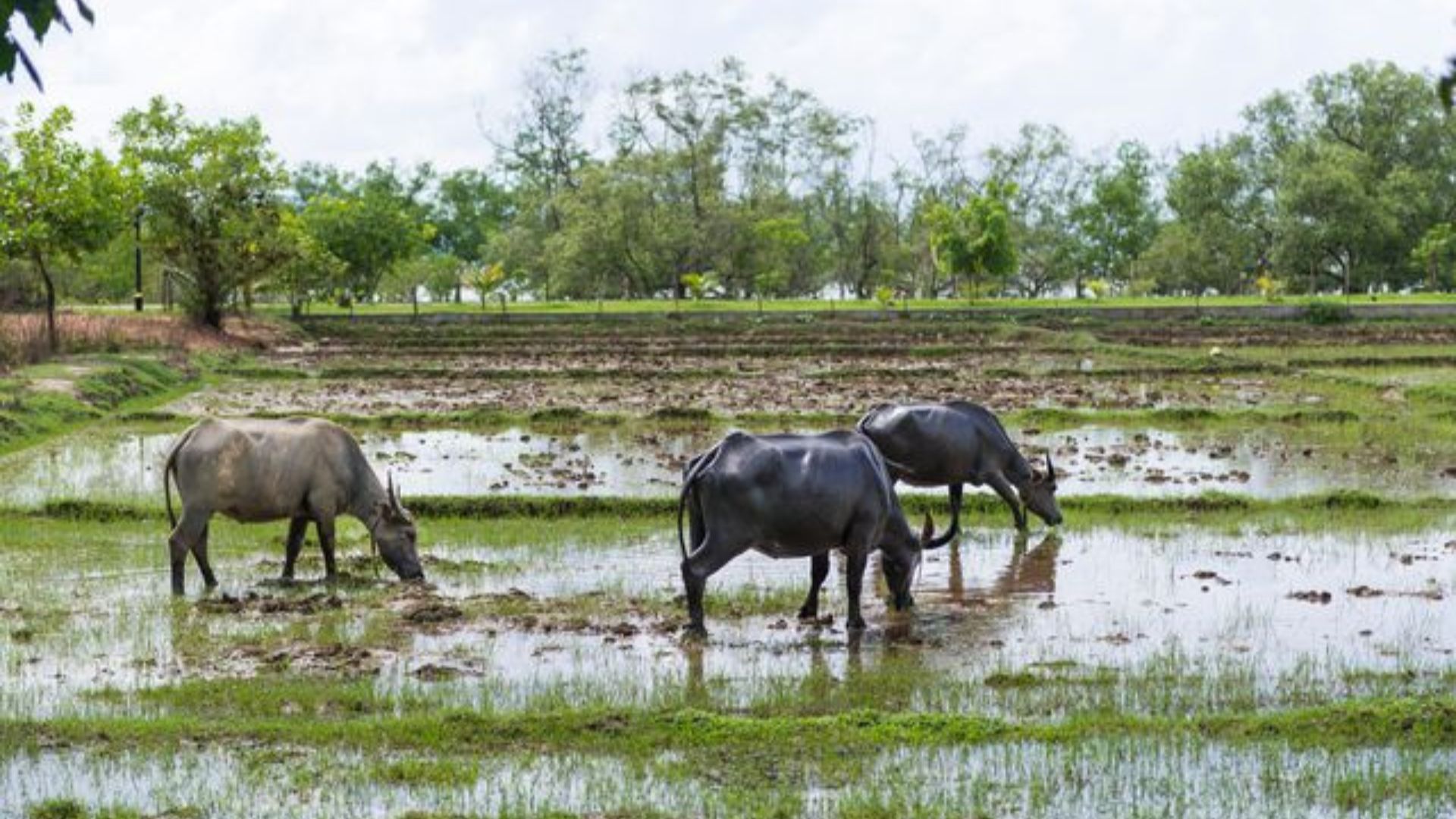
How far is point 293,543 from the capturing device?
46.9 ft

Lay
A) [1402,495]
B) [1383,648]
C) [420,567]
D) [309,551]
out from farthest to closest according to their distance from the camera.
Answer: [1402,495], [309,551], [420,567], [1383,648]

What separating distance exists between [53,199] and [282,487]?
67.7 feet

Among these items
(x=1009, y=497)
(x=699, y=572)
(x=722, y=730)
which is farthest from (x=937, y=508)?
(x=722, y=730)

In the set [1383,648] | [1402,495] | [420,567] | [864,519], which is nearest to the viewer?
[1383,648]

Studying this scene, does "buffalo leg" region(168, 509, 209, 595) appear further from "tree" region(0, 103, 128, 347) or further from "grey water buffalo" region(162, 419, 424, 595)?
"tree" region(0, 103, 128, 347)

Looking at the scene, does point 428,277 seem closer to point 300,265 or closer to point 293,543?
point 300,265

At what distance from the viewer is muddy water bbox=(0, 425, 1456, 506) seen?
1909 centimetres

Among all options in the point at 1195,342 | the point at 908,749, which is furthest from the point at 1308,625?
the point at 1195,342

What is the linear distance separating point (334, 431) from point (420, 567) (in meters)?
1.29

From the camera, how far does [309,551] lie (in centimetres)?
1580

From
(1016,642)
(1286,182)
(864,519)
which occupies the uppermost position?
(1286,182)

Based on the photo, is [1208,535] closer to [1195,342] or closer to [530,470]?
[530,470]

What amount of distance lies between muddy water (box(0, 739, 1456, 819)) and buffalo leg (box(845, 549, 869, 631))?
3091 mm

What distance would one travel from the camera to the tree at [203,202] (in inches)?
1757
